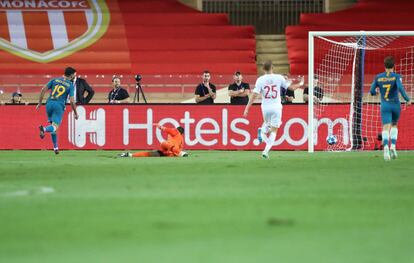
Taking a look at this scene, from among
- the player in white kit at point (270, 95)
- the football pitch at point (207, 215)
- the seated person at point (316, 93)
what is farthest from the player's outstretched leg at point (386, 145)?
the seated person at point (316, 93)

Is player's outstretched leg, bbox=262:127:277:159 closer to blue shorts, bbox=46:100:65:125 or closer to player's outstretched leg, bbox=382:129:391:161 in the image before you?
player's outstretched leg, bbox=382:129:391:161

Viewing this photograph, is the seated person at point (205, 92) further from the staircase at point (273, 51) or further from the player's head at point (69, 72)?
the staircase at point (273, 51)

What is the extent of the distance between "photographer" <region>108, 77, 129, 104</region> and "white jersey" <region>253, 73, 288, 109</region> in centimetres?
714

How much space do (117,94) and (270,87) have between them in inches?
294

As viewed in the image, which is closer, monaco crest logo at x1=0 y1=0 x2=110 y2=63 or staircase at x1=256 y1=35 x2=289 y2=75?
staircase at x1=256 y1=35 x2=289 y2=75

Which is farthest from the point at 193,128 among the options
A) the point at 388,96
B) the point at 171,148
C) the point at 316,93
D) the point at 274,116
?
the point at 388,96

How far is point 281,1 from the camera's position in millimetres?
38625

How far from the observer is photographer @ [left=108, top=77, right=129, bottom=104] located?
2708 centimetres

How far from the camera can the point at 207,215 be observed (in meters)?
9.61

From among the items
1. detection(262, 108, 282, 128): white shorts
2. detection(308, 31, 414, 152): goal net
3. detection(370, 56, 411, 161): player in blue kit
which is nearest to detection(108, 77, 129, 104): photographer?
detection(308, 31, 414, 152): goal net

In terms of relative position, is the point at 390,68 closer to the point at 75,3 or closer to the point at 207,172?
the point at 207,172

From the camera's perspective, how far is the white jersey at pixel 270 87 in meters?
20.5

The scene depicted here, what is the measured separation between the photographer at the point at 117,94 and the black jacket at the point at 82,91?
763 mm

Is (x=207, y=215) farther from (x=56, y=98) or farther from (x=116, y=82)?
(x=116, y=82)
